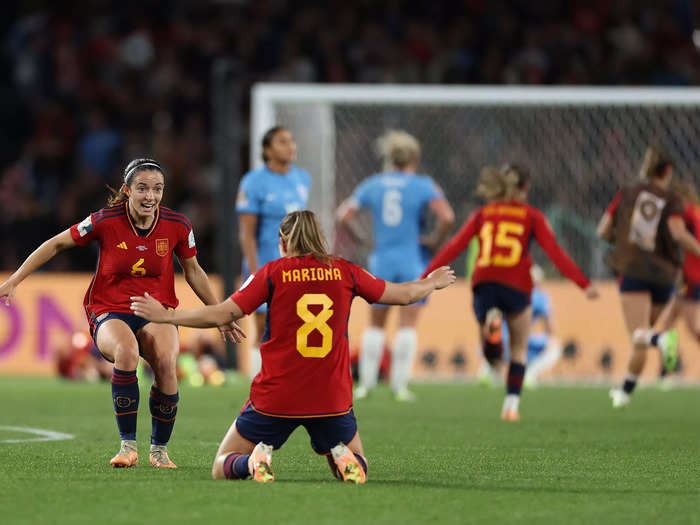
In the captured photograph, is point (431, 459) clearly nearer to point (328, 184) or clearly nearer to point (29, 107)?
point (328, 184)

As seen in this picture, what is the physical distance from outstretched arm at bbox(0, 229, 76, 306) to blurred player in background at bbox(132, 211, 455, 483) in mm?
1227

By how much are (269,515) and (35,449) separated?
3.03m

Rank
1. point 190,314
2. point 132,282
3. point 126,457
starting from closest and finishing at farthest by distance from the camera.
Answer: point 190,314
point 126,457
point 132,282

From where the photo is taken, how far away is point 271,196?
10719 mm

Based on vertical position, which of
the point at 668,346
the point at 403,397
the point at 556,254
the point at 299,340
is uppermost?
the point at 556,254

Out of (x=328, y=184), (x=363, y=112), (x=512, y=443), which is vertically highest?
(x=363, y=112)

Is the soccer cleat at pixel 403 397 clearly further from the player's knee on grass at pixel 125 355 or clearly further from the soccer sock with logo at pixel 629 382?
the player's knee on grass at pixel 125 355

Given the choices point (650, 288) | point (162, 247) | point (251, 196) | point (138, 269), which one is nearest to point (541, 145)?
point (650, 288)

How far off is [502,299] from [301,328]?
463cm

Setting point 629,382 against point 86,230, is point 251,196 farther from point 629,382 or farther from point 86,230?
point 86,230

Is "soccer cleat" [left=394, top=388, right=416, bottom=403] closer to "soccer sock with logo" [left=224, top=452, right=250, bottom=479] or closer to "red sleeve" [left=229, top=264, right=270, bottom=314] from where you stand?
"soccer sock with logo" [left=224, top=452, right=250, bottom=479]

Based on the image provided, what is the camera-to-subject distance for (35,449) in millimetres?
7551

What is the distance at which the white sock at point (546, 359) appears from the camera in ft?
52.2

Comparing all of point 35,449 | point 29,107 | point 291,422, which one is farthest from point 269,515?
point 29,107
